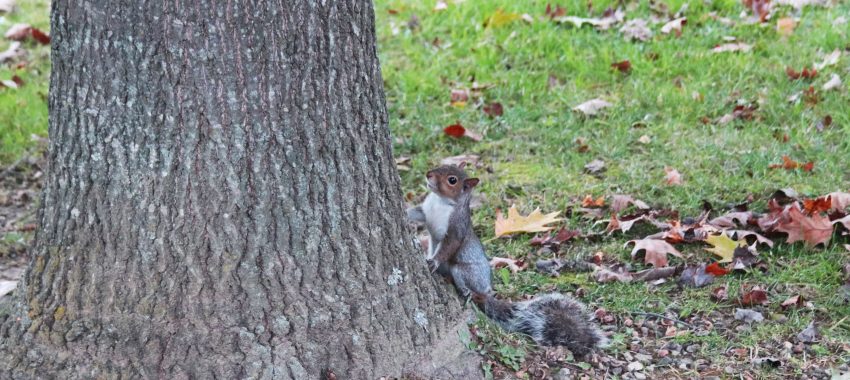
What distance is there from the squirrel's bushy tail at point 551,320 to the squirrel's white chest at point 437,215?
1.28 ft

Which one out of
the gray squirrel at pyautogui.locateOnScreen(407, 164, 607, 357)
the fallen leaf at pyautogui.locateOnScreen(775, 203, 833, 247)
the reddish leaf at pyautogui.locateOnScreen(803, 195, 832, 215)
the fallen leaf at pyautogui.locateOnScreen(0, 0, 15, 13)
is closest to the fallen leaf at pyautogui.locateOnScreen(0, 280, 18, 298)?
the gray squirrel at pyautogui.locateOnScreen(407, 164, 607, 357)

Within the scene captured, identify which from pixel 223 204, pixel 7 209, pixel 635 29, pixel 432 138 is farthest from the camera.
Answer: pixel 635 29

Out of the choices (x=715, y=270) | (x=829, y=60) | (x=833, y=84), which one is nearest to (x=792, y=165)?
(x=833, y=84)

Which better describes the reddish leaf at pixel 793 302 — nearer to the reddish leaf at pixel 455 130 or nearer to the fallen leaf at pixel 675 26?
the reddish leaf at pixel 455 130

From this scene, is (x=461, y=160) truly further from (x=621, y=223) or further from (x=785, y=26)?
(x=785, y=26)

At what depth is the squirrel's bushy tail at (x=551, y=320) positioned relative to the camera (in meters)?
3.13

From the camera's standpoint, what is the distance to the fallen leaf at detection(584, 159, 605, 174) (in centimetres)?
483

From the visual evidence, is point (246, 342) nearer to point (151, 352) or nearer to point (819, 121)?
point (151, 352)

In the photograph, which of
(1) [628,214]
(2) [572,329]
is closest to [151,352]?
(2) [572,329]

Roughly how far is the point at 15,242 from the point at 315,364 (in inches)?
89.3

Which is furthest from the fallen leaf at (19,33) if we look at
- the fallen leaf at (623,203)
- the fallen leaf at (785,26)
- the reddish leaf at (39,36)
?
the fallen leaf at (785,26)

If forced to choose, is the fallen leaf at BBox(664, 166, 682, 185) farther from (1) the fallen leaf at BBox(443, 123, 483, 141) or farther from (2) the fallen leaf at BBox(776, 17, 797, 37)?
(2) the fallen leaf at BBox(776, 17, 797, 37)

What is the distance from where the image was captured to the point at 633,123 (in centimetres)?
525

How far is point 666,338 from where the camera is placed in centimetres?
333
